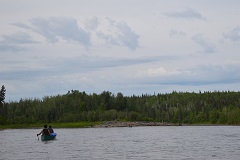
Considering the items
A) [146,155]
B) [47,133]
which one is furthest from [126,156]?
[47,133]

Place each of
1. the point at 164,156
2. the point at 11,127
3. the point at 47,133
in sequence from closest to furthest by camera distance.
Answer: the point at 164,156 < the point at 47,133 < the point at 11,127

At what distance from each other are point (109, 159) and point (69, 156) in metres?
6.45

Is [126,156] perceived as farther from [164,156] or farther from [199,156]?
[199,156]

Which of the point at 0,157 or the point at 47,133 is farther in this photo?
the point at 47,133

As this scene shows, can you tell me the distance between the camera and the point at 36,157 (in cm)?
5534

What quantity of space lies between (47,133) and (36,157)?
106ft

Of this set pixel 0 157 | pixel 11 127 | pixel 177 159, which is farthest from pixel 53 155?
pixel 11 127

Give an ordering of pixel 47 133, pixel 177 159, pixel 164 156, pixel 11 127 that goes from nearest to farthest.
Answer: pixel 177 159 → pixel 164 156 → pixel 47 133 → pixel 11 127

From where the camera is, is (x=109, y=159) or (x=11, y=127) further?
(x=11, y=127)

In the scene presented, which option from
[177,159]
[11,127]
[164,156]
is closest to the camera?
[177,159]

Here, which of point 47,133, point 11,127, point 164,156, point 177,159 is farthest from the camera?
point 11,127

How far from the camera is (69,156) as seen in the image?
56.2 meters

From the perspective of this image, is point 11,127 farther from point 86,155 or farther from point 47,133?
point 86,155

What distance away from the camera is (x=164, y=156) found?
5409cm
